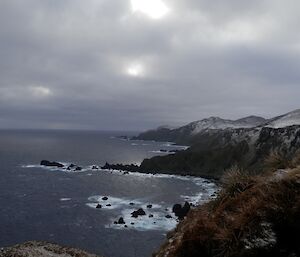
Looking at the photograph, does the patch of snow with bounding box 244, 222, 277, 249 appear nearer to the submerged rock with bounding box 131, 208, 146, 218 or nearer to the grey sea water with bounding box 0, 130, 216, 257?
the grey sea water with bounding box 0, 130, 216, 257

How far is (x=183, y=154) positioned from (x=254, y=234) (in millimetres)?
141036

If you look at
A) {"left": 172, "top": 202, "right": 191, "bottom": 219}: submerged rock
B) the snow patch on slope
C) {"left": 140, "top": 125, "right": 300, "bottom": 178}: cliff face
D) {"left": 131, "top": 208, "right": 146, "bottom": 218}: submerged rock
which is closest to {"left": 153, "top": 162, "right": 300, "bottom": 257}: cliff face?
{"left": 131, "top": 208, "right": 146, "bottom": 218}: submerged rock

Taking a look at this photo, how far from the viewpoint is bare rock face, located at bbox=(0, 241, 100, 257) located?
2059 cm

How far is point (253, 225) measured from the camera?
9.37 meters

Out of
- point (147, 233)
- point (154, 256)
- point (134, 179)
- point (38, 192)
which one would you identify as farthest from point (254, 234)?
point (134, 179)

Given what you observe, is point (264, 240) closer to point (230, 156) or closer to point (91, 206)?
point (91, 206)

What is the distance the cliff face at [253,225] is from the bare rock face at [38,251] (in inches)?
447

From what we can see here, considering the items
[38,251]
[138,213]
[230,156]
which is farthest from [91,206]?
[38,251]

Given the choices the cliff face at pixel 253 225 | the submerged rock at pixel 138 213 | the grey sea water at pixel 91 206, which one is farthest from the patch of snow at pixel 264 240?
the submerged rock at pixel 138 213

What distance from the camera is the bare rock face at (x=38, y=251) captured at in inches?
811

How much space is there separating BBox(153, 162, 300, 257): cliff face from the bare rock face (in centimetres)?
1136

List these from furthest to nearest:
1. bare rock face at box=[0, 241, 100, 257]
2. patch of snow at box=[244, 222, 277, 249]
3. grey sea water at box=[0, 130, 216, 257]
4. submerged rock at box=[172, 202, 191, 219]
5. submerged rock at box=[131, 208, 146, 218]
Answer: submerged rock at box=[172, 202, 191, 219], submerged rock at box=[131, 208, 146, 218], grey sea water at box=[0, 130, 216, 257], bare rock face at box=[0, 241, 100, 257], patch of snow at box=[244, 222, 277, 249]

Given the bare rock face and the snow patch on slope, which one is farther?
the snow patch on slope

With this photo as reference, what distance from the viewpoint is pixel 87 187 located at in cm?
11031
